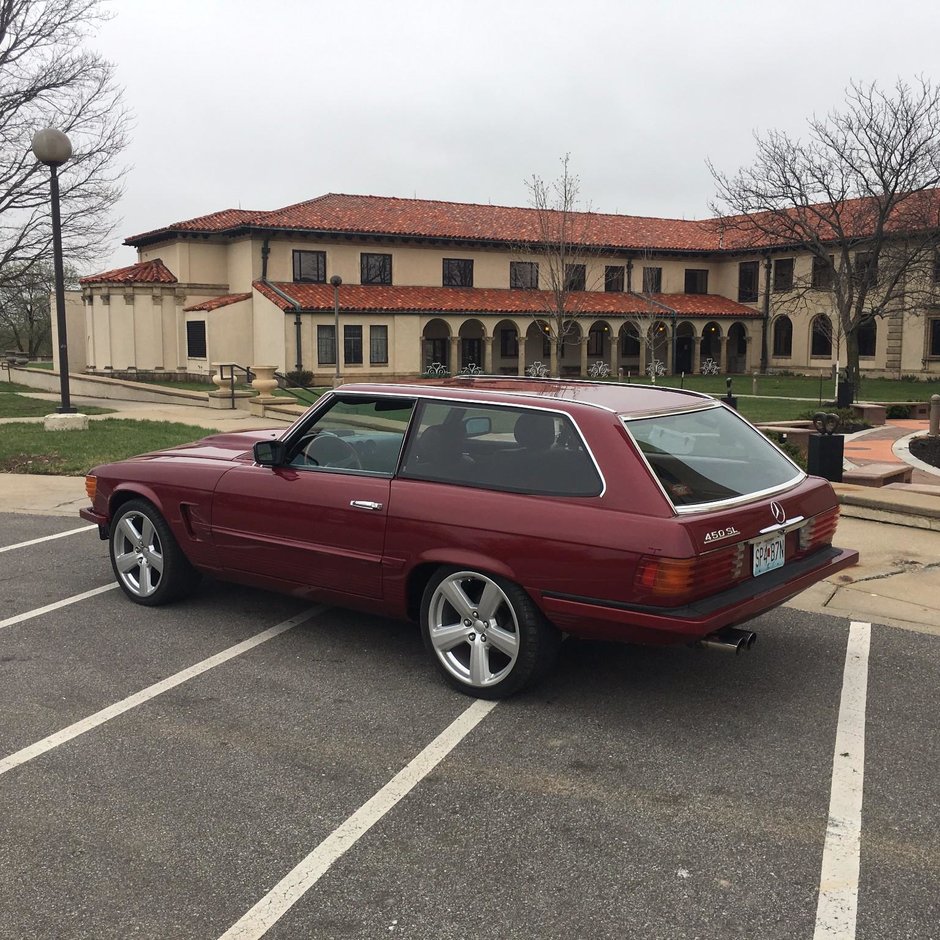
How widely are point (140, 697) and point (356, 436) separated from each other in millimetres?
1796

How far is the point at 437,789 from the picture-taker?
3.65 m

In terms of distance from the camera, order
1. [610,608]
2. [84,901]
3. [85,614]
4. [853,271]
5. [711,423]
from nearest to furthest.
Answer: [84,901] < [610,608] < [711,423] < [85,614] < [853,271]

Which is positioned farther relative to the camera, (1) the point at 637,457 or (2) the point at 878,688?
(2) the point at 878,688

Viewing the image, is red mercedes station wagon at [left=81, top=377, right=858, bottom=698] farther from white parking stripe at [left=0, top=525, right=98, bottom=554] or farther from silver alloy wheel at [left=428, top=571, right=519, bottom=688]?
white parking stripe at [left=0, top=525, right=98, bottom=554]

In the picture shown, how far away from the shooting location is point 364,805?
352 cm

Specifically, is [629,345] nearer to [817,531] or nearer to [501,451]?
[817,531]

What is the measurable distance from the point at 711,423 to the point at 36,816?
3635 mm

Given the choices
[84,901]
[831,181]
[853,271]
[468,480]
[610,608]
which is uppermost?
[831,181]

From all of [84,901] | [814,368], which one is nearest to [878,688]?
[84,901]

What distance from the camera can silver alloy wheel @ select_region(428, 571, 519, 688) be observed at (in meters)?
4.39

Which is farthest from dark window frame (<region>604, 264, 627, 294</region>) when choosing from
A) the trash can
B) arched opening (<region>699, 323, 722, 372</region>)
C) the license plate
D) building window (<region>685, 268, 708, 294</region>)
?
the license plate

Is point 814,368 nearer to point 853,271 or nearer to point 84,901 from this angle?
point 853,271

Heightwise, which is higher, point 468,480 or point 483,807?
point 468,480

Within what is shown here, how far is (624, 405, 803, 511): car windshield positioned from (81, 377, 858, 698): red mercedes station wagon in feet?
0.04
